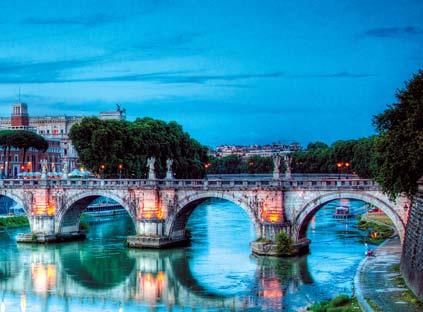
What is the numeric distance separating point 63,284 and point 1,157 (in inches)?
3112

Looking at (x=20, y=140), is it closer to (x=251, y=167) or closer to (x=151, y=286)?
(x=151, y=286)

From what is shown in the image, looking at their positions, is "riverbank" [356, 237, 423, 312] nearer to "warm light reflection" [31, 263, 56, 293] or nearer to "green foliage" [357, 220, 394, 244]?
"green foliage" [357, 220, 394, 244]

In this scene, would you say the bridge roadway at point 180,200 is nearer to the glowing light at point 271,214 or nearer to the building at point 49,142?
the glowing light at point 271,214

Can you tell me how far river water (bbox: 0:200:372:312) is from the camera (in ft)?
144

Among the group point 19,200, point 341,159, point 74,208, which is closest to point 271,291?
point 74,208

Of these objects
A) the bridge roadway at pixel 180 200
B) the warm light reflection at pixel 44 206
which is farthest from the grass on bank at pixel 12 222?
the warm light reflection at pixel 44 206

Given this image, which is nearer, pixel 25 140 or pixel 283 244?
pixel 283 244

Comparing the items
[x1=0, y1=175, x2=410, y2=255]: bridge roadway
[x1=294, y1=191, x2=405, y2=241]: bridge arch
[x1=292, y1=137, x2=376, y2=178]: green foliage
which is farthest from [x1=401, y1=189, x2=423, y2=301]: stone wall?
[x1=292, y1=137, x2=376, y2=178]: green foliage

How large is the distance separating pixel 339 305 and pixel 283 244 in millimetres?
18119

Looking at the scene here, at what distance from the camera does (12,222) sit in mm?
84125

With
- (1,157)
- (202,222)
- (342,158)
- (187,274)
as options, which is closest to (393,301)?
(187,274)

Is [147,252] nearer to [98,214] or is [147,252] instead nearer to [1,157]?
[98,214]

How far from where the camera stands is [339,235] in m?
70.4

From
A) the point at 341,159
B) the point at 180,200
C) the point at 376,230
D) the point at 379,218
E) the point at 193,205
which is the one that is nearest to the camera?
the point at 180,200
